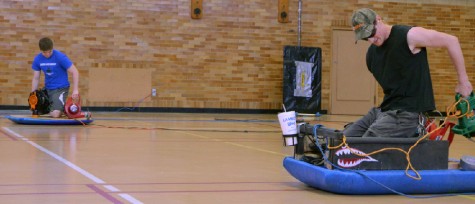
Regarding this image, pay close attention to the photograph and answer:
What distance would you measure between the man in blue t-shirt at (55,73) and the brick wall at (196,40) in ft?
18.0

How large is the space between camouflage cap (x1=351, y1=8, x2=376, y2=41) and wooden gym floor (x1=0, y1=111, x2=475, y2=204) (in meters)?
1.18

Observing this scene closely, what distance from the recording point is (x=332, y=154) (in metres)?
5.00

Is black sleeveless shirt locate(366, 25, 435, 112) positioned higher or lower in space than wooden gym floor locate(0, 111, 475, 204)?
higher

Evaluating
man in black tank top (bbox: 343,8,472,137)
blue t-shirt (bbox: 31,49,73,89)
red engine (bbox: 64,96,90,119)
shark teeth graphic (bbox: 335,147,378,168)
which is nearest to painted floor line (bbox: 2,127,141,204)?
shark teeth graphic (bbox: 335,147,378,168)

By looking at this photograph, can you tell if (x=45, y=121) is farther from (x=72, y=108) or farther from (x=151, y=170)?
(x=151, y=170)

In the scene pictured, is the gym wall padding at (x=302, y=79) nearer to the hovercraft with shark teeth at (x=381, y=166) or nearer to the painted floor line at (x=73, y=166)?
the painted floor line at (x=73, y=166)

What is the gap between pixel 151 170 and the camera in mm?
6230

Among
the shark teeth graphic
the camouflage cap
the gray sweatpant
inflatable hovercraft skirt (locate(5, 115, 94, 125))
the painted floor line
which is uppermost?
the camouflage cap

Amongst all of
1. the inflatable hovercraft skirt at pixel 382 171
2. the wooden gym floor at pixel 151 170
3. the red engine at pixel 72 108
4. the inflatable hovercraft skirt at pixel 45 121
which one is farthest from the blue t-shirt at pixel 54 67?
the inflatable hovercraft skirt at pixel 382 171

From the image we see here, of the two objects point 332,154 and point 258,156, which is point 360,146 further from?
point 258,156

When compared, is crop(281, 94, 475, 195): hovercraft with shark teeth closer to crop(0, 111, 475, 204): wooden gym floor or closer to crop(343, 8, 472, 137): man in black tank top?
crop(0, 111, 475, 204): wooden gym floor

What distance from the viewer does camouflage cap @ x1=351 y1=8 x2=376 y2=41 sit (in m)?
5.39

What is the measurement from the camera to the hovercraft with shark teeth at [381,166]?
4.98 m

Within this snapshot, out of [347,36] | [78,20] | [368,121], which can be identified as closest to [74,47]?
[78,20]
